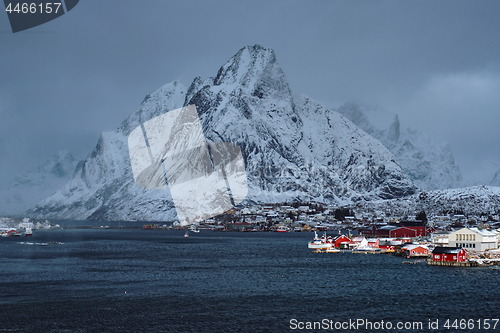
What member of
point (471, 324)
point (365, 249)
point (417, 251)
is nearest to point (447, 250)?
point (417, 251)

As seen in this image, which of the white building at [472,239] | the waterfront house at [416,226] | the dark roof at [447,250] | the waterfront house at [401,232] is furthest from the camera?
the waterfront house at [416,226]

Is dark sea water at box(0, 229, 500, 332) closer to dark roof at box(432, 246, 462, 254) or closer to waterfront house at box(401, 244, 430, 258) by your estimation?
dark roof at box(432, 246, 462, 254)

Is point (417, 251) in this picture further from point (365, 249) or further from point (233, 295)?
point (233, 295)

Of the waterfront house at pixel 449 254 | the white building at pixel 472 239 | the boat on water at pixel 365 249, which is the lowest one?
the boat on water at pixel 365 249

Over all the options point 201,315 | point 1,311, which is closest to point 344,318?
point 201,315

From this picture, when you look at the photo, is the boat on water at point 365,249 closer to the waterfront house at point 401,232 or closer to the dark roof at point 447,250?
the waterfront house at point 401,232

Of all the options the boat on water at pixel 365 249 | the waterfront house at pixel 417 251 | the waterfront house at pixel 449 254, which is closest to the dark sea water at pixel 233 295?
the waterfront house at pixel 449 254

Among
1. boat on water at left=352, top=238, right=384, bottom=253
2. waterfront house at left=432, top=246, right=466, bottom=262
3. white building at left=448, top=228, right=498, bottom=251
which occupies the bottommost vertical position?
boat on water at left=352, top=238, right=384, bottom=253

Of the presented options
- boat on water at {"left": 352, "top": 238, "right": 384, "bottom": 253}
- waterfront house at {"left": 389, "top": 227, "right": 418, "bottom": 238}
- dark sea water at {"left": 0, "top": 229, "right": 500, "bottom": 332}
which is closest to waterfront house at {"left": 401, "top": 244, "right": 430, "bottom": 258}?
dark sea water at {"left": 0, "top": 229, "right": 500, "bottom": 332}
